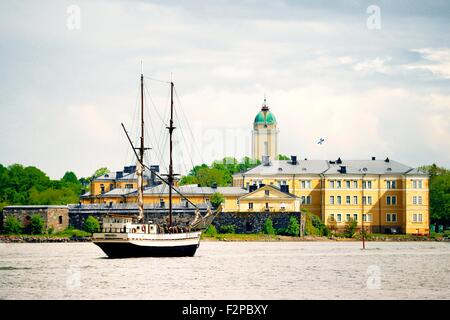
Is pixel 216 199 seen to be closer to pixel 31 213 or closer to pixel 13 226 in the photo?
pixel 31 213

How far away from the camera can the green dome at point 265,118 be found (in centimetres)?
18938

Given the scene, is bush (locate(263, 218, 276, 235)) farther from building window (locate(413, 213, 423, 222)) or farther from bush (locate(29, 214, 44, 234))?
bush (locate(29, 214, 44, 234))

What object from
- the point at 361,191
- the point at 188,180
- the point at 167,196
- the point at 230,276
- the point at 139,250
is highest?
the point at 188,180

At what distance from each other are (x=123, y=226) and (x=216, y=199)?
41582 millimetres

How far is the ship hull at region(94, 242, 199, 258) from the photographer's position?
7538 cm

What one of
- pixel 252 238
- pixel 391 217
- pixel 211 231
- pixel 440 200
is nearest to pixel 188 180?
pixel 391 217

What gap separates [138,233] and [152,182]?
160 ft

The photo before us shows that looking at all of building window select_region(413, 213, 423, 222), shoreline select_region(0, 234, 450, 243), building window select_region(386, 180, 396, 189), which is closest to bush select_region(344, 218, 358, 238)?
shoreline select_region(0, 234, 450, 243)

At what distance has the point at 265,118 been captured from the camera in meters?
190

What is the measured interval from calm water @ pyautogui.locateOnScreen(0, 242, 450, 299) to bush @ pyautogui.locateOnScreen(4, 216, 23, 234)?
25.9 m

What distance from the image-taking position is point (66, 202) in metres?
134

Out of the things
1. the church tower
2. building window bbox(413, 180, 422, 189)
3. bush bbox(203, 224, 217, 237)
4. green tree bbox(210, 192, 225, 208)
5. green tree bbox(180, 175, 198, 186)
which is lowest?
bush bbox(203, 224, 217, 237)
